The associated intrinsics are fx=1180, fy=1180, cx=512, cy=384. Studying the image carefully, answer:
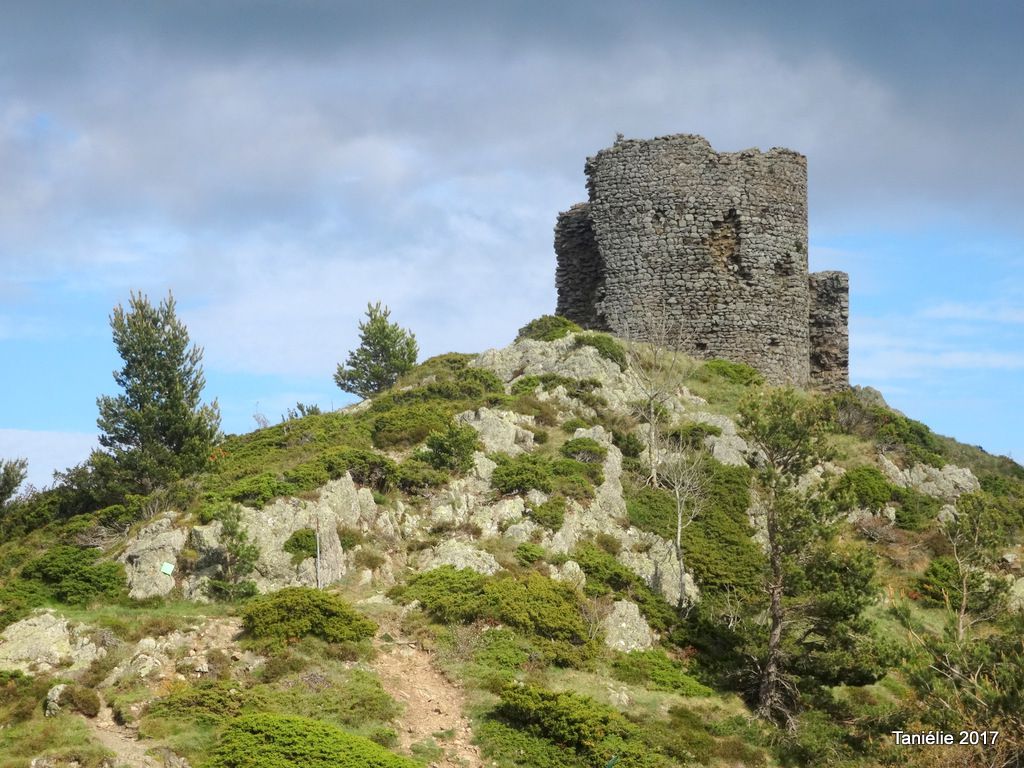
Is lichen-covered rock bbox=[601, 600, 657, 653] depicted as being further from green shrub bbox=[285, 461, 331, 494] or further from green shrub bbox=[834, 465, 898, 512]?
green shrub bbox=[834, 465, 898, 512]

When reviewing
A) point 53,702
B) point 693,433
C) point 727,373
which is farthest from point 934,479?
point 53,702

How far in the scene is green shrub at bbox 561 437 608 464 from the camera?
31.7 metres

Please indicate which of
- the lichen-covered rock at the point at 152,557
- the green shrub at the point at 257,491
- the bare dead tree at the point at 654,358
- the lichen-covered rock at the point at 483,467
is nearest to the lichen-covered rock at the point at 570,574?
the lichen-covered rock at the point at 483,467

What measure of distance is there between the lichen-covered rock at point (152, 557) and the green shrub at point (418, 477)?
5.69 meters

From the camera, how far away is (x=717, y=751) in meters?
22.0

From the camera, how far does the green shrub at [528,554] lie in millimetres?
27031

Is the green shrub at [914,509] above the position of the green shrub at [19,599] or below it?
above

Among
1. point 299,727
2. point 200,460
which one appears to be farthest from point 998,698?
point 200,460

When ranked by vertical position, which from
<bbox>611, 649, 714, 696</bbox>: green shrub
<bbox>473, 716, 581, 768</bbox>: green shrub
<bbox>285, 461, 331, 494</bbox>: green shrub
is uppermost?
<bbox>285, 461, 331, 494</bbox>: green shrub

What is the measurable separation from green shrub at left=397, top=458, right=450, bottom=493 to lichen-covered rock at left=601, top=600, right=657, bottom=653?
18.9 ft

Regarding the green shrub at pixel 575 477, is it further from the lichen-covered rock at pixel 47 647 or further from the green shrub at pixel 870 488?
the lichen-covered rock at pixel 47 647

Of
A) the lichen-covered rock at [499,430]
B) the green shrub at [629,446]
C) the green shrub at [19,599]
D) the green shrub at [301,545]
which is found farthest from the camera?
the green shrub at [629,446]

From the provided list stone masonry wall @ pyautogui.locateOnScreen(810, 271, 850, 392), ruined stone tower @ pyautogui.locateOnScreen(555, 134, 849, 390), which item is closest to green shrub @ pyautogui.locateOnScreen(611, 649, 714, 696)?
ruined stone tower @ pyautogui.locateOnScreen(555, 134, 849, 390)

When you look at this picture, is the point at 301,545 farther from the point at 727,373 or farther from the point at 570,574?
the point at 727,373
